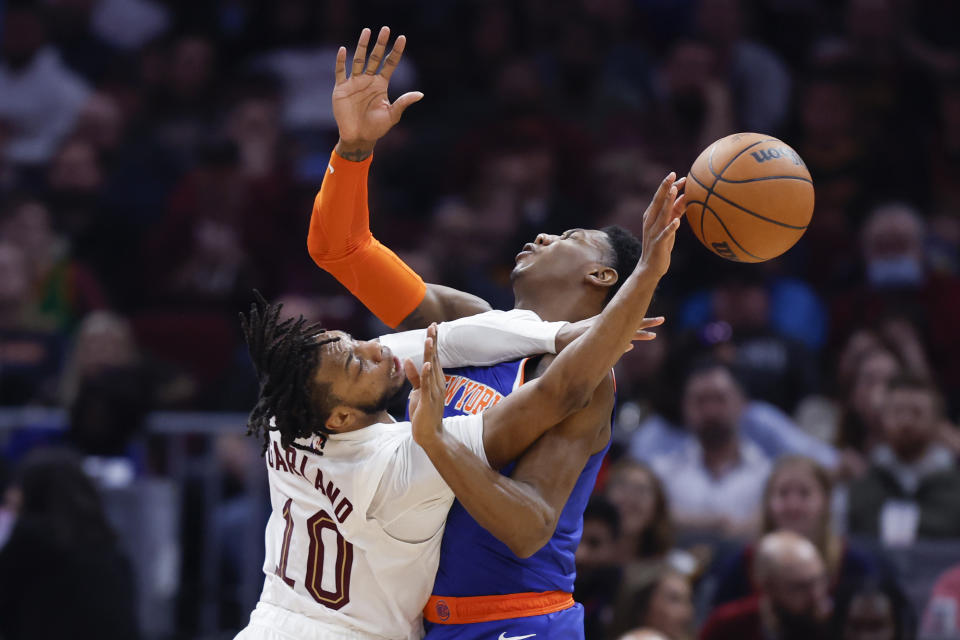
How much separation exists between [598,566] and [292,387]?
10.3ft

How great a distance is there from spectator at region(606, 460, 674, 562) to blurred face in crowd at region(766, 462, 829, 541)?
583mm

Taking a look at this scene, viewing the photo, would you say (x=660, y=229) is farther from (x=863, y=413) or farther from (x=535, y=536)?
(x=863, y=413)

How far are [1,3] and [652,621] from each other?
10100 millimetres

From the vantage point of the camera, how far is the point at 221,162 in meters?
11.6

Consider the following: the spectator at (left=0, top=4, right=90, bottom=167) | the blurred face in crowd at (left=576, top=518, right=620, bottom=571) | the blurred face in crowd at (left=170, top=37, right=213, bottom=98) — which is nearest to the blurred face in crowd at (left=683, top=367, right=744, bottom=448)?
the blurred face in crowd at (left=576, top=518, right=620, bottom=571)

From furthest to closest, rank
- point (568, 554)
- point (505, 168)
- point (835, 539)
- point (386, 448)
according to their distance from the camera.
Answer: point (505, 168)
point (835, 539)
point (568, 554)
point (386, 448)

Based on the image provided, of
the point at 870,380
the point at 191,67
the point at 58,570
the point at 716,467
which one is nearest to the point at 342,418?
the point at 58,570

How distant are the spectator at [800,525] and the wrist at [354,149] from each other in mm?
3397

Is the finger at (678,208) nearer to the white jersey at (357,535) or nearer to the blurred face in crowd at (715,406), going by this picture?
the white jersey at (357,535)

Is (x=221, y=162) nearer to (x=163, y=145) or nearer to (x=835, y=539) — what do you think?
(x=163, y=145)

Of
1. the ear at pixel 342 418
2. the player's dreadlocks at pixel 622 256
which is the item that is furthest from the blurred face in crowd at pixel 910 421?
the ear at pixel 342 418

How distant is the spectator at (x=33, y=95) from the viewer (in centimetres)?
1285

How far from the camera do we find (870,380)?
8.42m

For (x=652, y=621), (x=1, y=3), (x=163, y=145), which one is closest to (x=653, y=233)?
(x=652, y=621)
